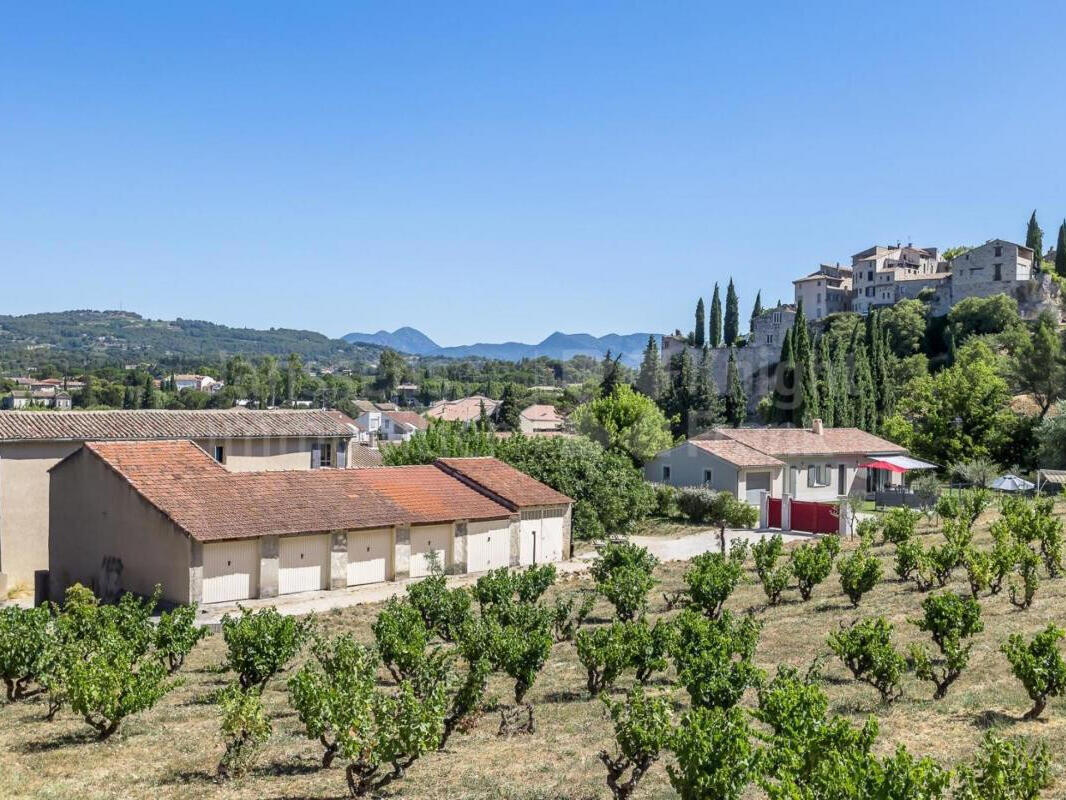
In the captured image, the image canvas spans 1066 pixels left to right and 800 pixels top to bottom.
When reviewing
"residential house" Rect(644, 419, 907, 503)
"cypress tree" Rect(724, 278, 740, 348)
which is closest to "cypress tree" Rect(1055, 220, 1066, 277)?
"cypress tree" Rect(724, 278, 740, 348)

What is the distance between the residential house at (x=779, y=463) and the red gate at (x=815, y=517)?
5.75 metres

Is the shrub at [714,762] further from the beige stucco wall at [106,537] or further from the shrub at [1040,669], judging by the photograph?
the beige stucco wall at [106,537]

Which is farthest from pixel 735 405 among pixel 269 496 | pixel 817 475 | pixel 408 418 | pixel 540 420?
pixel 269 496

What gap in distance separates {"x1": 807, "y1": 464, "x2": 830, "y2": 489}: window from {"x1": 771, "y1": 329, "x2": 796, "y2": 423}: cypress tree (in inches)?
1048

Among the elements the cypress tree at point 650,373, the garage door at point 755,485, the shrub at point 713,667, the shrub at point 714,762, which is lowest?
the garage door at point 755,485

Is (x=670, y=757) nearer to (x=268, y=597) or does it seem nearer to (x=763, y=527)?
(x=268, y=597)

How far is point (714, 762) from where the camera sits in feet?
31.7

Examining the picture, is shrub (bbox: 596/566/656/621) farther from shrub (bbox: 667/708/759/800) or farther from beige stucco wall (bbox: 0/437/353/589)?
beige stucco wall (bbox: 0/437/353/589)

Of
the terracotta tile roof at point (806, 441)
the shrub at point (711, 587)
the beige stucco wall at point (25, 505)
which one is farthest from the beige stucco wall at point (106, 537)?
the terracotta tile roof at point (806, 441)

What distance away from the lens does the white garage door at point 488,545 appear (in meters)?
35.6

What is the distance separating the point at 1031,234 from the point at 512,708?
140275 millimetres

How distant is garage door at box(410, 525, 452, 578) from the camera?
33.8 meters

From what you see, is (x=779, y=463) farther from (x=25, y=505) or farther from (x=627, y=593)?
(x=25, y=505)

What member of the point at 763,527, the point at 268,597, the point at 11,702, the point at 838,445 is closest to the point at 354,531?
the point at 268,597
